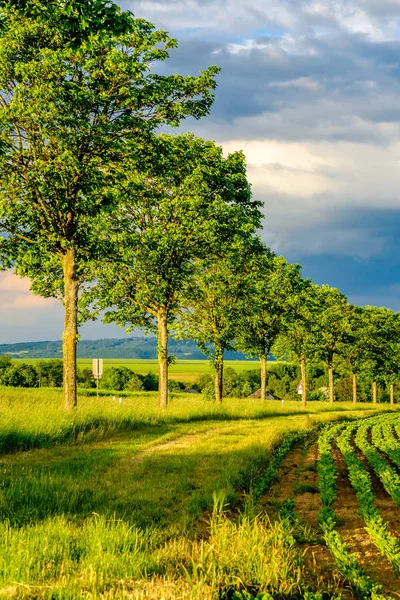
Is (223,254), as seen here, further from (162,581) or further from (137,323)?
(162,581)

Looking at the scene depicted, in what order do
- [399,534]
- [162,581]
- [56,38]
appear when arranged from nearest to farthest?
[162,581] → [399,534] → [56,38]

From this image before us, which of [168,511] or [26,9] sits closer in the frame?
[168,511]

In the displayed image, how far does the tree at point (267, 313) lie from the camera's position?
41906 mm

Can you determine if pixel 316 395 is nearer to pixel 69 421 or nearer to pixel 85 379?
pixel 85 379

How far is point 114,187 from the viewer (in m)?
21.5

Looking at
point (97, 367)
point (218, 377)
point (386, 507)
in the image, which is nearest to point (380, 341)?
point (218, 377)

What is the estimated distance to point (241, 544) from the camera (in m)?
6.17

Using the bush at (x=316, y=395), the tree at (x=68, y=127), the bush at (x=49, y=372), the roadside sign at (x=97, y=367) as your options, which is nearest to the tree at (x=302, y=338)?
the roadside sign at (x=97, y=367)

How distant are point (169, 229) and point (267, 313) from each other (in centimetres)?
1798

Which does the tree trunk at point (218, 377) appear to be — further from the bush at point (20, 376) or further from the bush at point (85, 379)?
the bush at point (85, 379)

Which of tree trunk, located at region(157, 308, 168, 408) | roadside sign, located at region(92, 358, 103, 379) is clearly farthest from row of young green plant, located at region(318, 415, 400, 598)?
roadside sign, located at region(92, 358, 103, 379)

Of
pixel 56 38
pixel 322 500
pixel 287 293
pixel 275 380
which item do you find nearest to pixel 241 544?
pixel 322 500

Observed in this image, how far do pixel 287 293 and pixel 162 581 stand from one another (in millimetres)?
Answer: 40632

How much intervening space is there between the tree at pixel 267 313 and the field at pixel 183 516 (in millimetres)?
23242
